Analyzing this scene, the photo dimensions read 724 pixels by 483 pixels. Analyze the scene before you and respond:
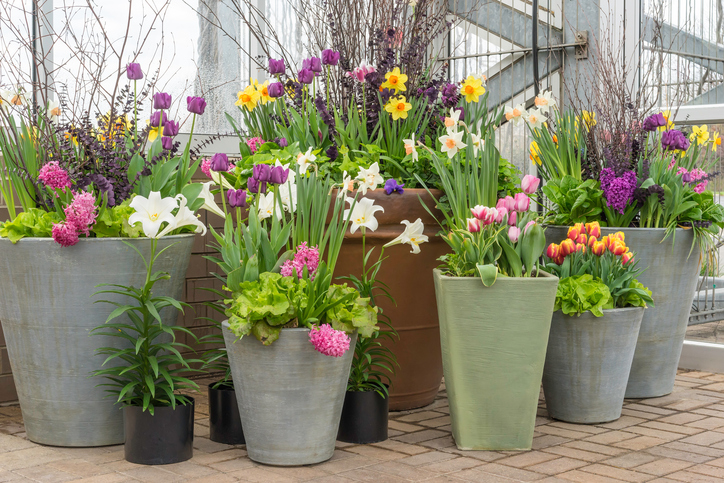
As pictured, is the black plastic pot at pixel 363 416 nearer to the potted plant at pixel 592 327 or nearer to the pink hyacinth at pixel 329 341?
the pink hyacinth at pixel 329 341

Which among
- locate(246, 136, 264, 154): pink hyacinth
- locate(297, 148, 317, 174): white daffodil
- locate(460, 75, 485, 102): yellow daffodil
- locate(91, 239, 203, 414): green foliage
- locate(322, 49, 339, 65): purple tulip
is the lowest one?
locate(91, 239, 203, 414): green foliage

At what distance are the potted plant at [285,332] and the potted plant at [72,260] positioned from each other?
25cm

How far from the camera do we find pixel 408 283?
9.53ft

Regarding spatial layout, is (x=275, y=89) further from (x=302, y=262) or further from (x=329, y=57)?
(x=302, y=262)

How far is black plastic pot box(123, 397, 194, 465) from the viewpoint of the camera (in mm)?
2318

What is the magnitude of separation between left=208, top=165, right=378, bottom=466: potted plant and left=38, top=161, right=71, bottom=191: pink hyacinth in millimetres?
520

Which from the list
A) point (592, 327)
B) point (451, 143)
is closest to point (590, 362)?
point (592, 327)

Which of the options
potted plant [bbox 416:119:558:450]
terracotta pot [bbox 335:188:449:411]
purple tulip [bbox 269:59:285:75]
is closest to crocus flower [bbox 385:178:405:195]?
terracotta pot [bbox 335:188:449:411]

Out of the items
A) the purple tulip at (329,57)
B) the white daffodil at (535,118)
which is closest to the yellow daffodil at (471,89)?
the white daffodil at (535,118)

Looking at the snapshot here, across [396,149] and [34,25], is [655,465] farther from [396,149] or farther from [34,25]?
[34,25]

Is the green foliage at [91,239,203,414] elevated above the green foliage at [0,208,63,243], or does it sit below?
below

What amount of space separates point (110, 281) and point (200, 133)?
157cm

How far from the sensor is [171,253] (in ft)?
8.35

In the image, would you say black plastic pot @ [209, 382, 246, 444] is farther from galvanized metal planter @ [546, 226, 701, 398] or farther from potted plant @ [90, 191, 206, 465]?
galvanized metal planter @ [546, 226, 701, 398]
